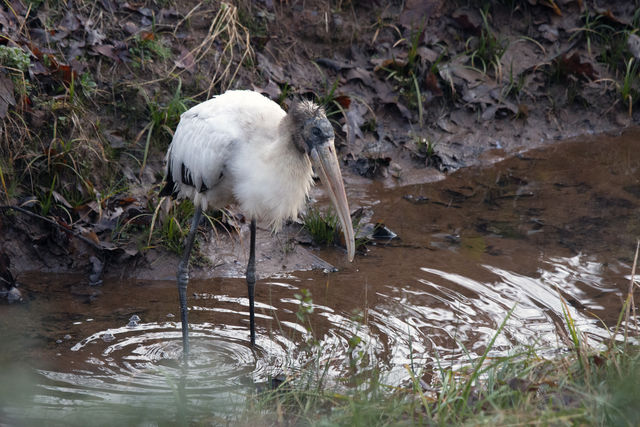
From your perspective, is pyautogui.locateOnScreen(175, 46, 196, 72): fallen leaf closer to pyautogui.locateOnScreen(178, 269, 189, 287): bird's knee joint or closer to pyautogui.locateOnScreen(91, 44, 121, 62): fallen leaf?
pyautogui.locateOnScreen(91, 44, 121, 62): fallen leaf

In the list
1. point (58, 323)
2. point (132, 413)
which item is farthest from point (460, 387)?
point (58, 323)

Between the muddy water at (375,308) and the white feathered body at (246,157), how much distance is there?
0.69 metres

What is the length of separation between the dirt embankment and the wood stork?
36.6 inches

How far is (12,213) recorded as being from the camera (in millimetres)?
5188

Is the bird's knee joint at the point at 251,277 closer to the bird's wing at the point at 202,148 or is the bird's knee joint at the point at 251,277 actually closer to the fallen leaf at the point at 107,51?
the bird's wing at the point at 202,148

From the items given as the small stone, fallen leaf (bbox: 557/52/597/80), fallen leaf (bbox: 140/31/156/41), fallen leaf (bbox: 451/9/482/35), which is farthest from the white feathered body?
fallen leaf (bbox: 557/52/597/80)

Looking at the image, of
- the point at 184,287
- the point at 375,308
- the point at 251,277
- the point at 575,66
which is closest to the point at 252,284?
the point at 251,277

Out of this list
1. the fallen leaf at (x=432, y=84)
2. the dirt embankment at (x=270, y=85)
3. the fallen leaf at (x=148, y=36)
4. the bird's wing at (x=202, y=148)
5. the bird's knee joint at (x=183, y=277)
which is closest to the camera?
the bird's wing at (x=202, y=148)

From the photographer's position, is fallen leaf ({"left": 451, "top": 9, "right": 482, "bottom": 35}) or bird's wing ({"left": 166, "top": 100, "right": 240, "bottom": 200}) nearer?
bird's wing ({"left": 166, "top": 100, "right": 240, "bottom": 200})

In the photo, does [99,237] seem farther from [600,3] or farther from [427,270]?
[600,3]

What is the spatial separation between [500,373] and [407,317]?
134cm

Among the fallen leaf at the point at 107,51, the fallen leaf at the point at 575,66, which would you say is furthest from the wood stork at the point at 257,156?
the fallen leaf at the point at 575,66

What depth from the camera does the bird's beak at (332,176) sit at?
159 inches

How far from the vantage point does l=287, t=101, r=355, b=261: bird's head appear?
4039 millimetres
